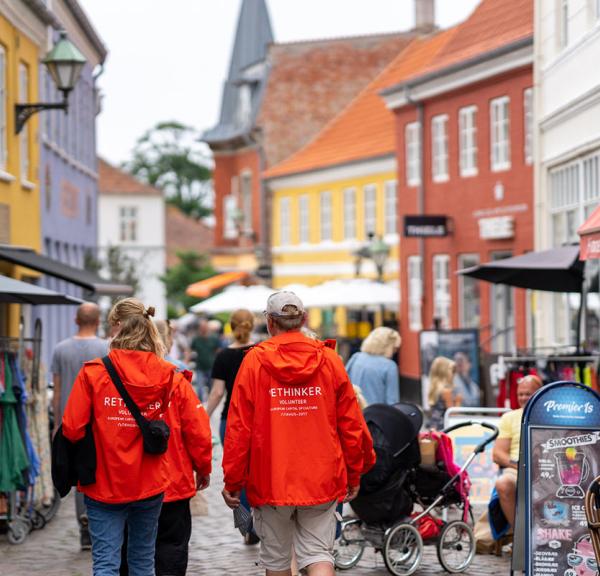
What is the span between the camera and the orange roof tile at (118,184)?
74188 millimetres

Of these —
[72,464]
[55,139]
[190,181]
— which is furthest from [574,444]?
[190,181]

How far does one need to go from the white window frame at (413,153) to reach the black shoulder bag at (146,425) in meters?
24.7

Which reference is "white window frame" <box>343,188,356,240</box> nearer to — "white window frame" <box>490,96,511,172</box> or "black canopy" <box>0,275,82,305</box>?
"white window frame" <box>490,96,511,172</box>

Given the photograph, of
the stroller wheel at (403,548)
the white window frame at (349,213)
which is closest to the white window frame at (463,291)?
the white window frame at (349,213)

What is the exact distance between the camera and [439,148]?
31203mm

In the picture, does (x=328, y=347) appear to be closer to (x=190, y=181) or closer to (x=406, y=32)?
(x=406, y=32)

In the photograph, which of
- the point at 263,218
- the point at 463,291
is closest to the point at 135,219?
the point at 263,218

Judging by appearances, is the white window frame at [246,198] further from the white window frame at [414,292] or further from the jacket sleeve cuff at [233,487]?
the jacket sleeve cuff at [233,487]

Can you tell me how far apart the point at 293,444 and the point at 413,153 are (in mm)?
25313

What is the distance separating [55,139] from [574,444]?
18729 millimetres

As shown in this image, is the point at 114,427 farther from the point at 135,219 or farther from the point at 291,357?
the point at 135,219

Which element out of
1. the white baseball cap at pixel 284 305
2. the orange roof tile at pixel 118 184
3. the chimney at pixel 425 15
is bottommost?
the white baseball cap at pixel 284 305

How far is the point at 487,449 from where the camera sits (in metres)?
12.6

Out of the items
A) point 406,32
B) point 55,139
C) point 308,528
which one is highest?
point 406,32
